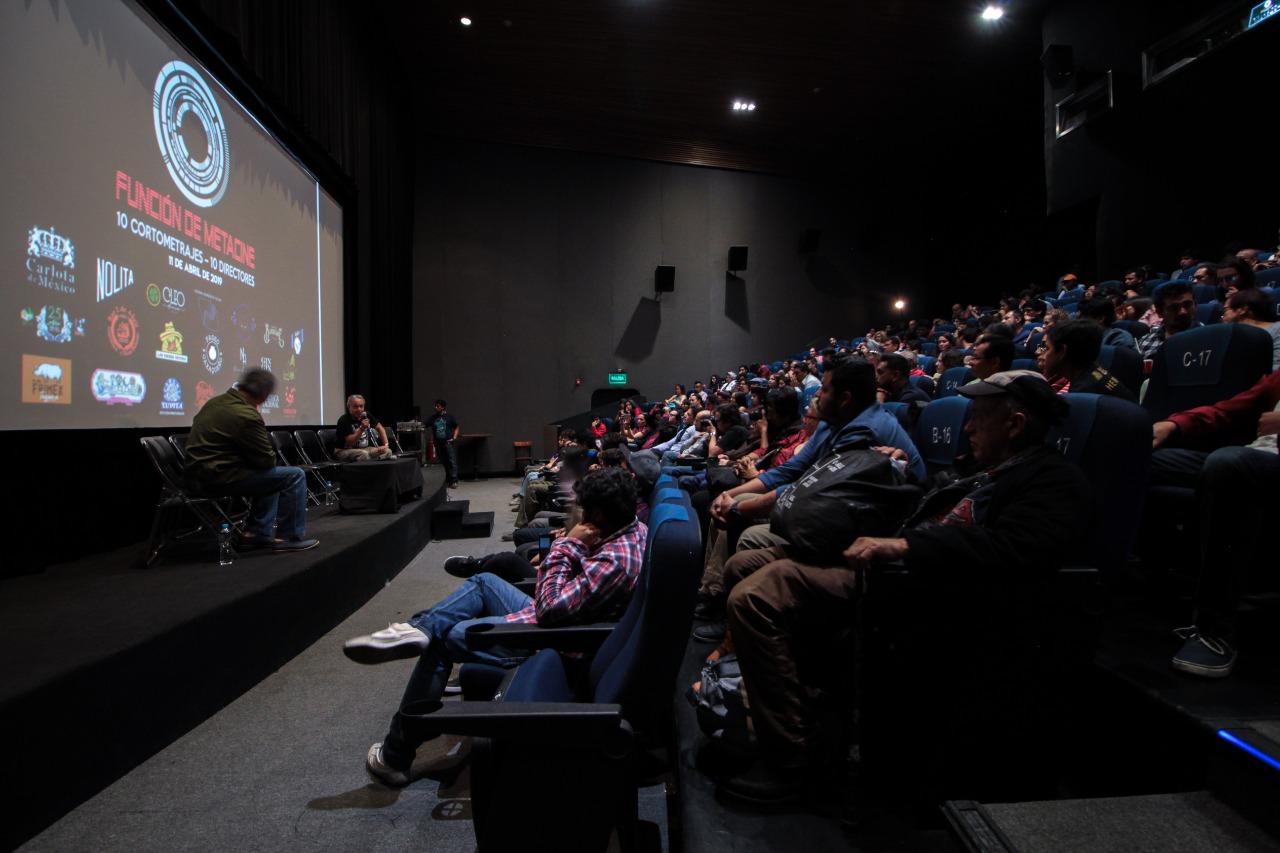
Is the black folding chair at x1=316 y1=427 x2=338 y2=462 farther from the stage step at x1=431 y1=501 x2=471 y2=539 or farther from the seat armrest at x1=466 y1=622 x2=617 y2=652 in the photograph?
the seat armrest at x1=466 y1=622 x2=617 y2=652

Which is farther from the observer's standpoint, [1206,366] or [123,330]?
[123,330]

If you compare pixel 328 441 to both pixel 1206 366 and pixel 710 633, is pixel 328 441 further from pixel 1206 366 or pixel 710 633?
pixel 1206 366

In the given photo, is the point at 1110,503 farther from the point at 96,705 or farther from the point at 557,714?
the point at 96,705

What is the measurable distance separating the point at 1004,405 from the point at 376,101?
9.77 metres

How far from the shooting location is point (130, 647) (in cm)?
196

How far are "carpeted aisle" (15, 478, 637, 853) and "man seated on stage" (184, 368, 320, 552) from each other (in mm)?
1169

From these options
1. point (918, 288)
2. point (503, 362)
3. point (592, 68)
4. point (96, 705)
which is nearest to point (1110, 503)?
point (96, 705)

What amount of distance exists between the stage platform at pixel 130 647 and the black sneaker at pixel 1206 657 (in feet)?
9.30

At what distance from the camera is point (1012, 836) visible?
3.73 ft

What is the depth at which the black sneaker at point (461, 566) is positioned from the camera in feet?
8.27

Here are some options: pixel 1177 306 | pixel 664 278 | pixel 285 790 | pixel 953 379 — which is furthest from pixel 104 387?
pixel 664 278

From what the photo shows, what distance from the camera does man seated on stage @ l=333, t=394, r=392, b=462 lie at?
615cm

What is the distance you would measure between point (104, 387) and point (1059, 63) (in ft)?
37.6

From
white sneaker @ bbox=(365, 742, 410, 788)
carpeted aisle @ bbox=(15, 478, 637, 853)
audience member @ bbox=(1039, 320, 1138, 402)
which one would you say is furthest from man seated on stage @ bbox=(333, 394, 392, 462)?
audience member @ bbox=(1039, 320, 1138, 402)
